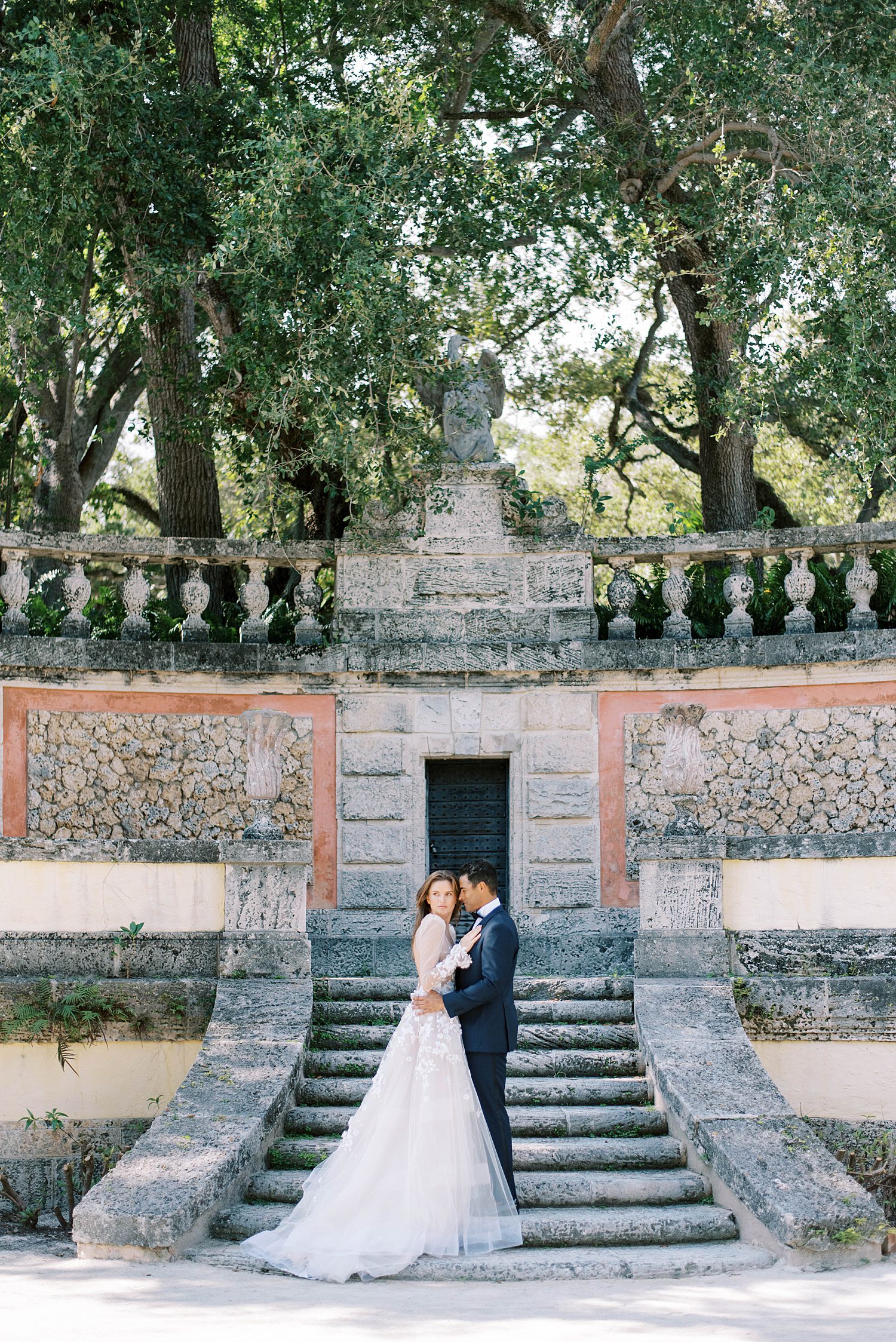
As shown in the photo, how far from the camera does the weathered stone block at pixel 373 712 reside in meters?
11.1

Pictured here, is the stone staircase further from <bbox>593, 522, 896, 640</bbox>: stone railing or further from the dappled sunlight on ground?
<bbox>593, 522, 896, 640</bbox>: stone railing

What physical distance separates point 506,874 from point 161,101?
22.1 ft

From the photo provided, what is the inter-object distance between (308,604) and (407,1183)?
19.5 feet

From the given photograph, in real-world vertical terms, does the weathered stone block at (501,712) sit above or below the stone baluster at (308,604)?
below

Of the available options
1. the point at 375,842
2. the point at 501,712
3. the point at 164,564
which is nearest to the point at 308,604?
the point at 164,564

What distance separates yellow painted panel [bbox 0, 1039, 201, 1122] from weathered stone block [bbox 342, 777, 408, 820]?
3.23 metres

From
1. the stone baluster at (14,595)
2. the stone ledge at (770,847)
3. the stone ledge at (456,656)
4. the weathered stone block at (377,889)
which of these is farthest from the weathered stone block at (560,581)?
the stone baluster at (14,595)

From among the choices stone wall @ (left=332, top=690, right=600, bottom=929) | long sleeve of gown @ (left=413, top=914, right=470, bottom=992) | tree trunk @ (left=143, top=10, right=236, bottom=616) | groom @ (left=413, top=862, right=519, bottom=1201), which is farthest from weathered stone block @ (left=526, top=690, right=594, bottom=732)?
long sleeve of gown @ (left=413, top=914, right=470, bottom=992)

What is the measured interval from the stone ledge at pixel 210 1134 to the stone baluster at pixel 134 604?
11.9 feet

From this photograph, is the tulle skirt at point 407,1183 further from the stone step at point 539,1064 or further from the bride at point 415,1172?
the stone step at point 539,1064

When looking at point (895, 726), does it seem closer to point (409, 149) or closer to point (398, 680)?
point (398, 680)

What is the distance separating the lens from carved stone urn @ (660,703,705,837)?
8766mm

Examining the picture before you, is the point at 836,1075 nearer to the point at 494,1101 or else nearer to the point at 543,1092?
the point at 543,1092

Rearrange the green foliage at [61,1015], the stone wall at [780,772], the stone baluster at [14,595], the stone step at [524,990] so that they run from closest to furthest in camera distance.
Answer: the green foliage at [61,1015] < the stone step at [524,990] < the stone baluster at [14,595] < the stone wall at [780,772]
